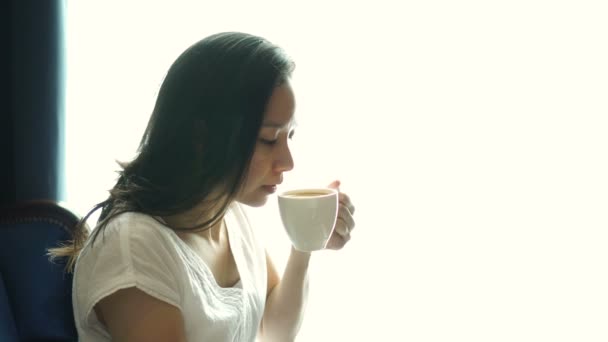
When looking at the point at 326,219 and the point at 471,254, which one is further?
the point at 471,254

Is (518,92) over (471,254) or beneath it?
over

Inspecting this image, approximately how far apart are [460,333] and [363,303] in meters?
0.24

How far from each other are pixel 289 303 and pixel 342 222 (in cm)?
24

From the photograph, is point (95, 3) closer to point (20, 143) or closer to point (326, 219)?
point (20, 143)

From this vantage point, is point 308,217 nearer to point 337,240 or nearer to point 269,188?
point 269,188

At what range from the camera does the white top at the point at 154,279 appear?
3.05 feet

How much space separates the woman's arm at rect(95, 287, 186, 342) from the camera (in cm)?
92

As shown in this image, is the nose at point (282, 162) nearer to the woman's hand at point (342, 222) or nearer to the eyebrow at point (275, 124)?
the eyebrow at point (275, 124)

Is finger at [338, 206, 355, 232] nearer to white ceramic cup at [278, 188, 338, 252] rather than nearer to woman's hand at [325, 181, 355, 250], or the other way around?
woman's hand at [325, 181, 355, 250]

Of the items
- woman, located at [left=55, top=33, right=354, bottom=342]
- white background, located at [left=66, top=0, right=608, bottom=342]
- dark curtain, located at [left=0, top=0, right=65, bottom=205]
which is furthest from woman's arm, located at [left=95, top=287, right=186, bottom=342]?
dark curtain, located at [left=0, top=0, right=65, bottom=205]

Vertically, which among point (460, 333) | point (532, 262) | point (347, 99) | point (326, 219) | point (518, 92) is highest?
point (518, 92)

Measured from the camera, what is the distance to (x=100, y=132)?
1.64 m

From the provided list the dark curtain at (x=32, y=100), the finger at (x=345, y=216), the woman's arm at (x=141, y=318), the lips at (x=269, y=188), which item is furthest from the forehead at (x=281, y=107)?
the dark curtain at (x=32, y=100)

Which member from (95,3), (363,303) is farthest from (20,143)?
(363,303)
